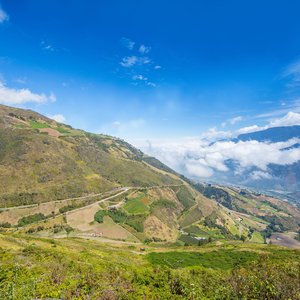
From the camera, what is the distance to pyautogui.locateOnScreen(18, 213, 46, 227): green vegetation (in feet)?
600

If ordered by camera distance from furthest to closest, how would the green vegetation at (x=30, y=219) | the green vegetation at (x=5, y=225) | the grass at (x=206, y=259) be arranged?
the green vegetation at (x=30, y=219), the green vegetation at (x=5, y=225), the grass at (x=206, y=259)

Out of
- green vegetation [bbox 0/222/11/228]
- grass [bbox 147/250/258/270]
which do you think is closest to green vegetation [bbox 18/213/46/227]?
green vegetation [bbox 0/222/11/228]

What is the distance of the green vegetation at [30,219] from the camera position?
183000 millimetres

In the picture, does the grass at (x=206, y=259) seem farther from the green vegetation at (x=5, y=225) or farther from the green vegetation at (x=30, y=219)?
the green vegetation at (x=5, y=225)

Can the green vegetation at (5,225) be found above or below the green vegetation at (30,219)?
below

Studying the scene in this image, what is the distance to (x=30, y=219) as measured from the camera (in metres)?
188

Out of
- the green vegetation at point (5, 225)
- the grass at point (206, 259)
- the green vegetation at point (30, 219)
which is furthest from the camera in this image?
the green vegetation at point (30, 219)

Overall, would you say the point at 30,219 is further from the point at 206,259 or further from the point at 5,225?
the point at 206,259

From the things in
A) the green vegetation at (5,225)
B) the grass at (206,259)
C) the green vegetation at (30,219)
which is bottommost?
the green vegetation at (5,225)

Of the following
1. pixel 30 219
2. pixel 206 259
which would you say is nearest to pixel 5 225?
pixel 30 219

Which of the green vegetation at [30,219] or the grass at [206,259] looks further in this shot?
the green vegetation at [30,219]

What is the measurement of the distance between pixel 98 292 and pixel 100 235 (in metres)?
154

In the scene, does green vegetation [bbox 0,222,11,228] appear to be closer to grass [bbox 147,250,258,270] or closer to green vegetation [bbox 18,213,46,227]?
green vegetation [bbox 18,213,46,227]

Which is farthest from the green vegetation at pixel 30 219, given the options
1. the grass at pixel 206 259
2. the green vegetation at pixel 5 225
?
the grass at pixel 206 259
